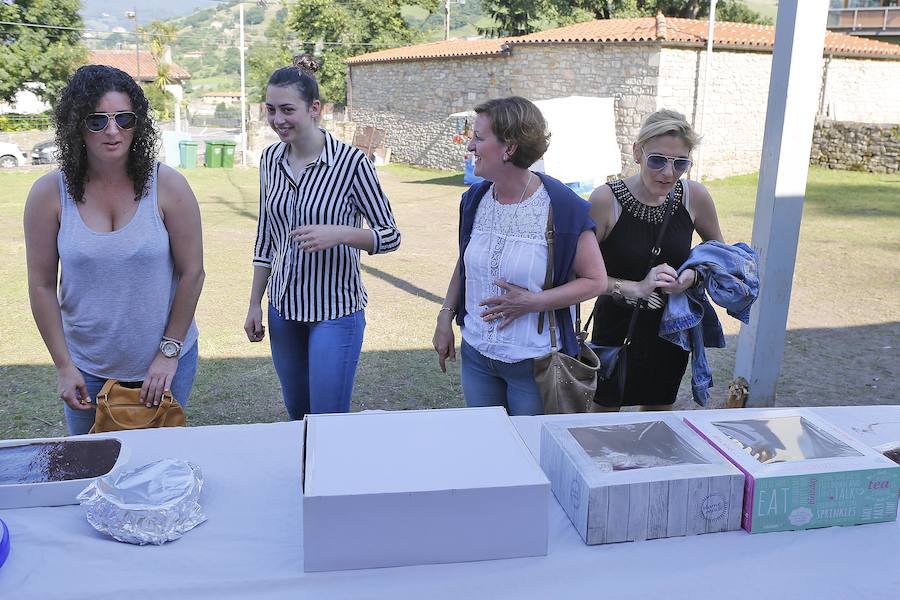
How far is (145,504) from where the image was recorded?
5.01 ft

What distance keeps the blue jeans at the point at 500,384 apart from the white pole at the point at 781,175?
79.9 inches

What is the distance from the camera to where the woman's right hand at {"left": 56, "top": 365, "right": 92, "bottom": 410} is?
2.25m

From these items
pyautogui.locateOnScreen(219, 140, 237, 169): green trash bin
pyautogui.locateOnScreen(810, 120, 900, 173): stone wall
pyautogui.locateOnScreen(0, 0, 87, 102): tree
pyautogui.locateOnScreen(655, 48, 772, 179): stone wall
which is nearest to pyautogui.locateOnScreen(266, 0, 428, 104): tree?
pyautogui.locateOnScreen(0, 0, 87, 102): tree

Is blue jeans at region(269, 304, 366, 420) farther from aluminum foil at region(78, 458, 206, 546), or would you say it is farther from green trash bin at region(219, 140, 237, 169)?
green trash bin at region(219, 140, 237, 169)

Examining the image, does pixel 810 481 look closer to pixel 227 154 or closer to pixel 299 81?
pixel 299 81

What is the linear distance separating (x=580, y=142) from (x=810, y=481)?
13824 millimetres

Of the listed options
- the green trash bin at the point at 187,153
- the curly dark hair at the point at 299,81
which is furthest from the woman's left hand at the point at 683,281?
the green trash bin at the point at 187,153

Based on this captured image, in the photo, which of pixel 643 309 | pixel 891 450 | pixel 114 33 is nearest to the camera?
pixel 891 450

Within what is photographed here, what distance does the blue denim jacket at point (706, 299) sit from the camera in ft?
8.06

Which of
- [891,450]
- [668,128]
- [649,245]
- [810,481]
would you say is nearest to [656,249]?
[649,245]

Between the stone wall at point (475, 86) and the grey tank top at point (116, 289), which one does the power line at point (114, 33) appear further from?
the grey tank top at point (116, 289)

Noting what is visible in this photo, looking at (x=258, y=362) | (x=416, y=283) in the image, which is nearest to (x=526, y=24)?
(x=416, y=283)

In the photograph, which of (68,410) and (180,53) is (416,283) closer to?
(68,410)

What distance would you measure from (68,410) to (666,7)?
108 feet
